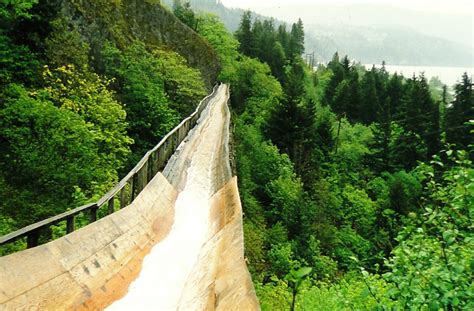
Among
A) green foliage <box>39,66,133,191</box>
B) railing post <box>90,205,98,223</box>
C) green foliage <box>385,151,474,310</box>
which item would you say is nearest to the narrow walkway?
railing post <box>90,205,98,223</box>

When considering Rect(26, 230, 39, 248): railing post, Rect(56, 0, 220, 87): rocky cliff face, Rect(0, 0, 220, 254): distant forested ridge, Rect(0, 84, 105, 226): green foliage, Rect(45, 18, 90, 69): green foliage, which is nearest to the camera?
Rect(26, 230, 39, 248): railing post

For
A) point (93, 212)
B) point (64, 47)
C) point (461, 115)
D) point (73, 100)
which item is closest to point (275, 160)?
point (64, 47)

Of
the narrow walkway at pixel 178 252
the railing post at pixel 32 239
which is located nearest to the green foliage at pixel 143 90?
the narrow walkway at pixel 178 252

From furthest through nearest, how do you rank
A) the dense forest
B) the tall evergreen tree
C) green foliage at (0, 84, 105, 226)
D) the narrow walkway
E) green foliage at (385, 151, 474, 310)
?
the tall evergreen tree
green foliage at (0, 84, 105, 226)
the narrow walkway
the dense forest
green foliage at (385, 151, 474, 310)

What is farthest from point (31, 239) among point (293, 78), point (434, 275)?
point (293, 78)

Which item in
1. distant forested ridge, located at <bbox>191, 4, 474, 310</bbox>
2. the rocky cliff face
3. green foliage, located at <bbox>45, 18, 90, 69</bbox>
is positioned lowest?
distant forested ridge, located at <bbox>191, 4, 474, 310</bbox>

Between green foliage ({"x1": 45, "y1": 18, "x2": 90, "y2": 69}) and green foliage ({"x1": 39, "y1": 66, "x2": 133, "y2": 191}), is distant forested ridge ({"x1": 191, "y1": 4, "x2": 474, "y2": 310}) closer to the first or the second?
green foliage ({"x1": 39, "y1": 66, "x2": 133, "y2": 191})

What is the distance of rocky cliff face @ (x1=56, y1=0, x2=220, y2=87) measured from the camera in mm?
23875

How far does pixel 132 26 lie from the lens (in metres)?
31.7

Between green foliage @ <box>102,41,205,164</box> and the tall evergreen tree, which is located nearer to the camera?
green foliage @ <box>102,41,205,164</box>

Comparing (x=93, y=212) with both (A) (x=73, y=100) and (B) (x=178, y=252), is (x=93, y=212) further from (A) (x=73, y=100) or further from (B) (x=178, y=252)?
(A) (x=73, y=100)

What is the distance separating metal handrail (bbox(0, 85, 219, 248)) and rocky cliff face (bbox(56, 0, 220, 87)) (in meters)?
9.25

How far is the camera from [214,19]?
72438 millimetres

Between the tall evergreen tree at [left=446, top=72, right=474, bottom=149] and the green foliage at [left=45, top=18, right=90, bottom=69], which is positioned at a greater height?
the green foliage at [left=45, top=18, right=90, bottom=69]
